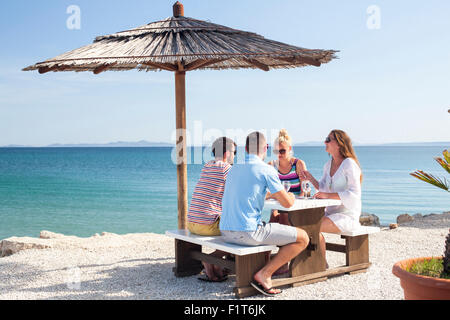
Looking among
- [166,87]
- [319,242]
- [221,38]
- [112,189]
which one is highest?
[166,87]

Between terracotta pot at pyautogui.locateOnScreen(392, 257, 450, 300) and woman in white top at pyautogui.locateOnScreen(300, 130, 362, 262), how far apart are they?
1.27 m

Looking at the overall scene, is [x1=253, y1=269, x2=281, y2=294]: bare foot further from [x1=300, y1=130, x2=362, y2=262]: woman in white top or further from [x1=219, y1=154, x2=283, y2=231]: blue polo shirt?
[x1=300, y1=130, x2=362, y2=262]: woman in white top

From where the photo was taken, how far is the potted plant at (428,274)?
3105 mm

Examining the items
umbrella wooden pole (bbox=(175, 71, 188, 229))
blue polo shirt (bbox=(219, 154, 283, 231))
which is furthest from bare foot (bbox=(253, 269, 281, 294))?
umbrella wooden pole (bbox=(175, 71, 188, 229))

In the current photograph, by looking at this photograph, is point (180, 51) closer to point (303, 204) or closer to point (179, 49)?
point (179, 49)

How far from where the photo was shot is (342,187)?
474cm

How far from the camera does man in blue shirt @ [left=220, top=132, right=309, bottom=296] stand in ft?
12.9

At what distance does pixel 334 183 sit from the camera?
4.77m

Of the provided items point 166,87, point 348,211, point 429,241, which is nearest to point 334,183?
point 348,211

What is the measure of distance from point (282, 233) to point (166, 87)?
4882 centimetres

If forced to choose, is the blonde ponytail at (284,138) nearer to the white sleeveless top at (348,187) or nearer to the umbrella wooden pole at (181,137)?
the white sleeveless top at (348,187)

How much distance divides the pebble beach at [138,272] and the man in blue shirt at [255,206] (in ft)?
1.05

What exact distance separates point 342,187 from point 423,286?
1.68 meters
